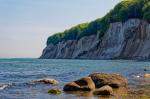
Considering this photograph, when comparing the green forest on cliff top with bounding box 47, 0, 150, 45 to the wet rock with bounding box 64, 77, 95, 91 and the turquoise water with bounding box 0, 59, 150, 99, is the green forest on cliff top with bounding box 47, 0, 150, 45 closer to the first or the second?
the turquoise water with bounding box 0, 59, 150, 99

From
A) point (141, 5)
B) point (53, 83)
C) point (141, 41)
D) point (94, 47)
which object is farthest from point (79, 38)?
point (53, 83)

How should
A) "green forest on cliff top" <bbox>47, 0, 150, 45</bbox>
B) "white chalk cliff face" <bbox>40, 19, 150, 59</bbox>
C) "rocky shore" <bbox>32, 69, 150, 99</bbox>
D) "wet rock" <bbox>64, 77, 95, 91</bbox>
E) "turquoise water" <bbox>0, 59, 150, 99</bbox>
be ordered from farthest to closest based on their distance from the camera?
1. "green forest on cliff top" <bbox>47, 0, 150, 45</bbox>
2. "white chalk cliff face" <bbox>40, 19, 150, 59</bbox>
3. "wet rock" <bbox>64, 77, 95, 91</bbox>
4. "turquoise water" <bbox>0, 59, 150, 99</bbox>
5. "rocky shore" <bbox>32, 69, 150, 99</bbox>

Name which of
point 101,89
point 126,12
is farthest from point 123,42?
point 101,89

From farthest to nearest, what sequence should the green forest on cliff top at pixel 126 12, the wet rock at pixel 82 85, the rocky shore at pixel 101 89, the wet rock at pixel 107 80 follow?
the green forest on cliff top at pixel 126 12 → the wet rock at pixel 107 80 → the wet rock at pixel 82 85 → the rocky shore at pixel 101 89

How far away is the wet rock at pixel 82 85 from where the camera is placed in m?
32.4

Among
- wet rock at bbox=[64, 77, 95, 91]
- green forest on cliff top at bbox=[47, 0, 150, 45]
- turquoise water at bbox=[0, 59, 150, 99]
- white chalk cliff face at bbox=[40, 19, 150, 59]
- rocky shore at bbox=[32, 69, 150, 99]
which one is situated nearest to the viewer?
rocky shore at bbox=[32, 69, 150, 99]

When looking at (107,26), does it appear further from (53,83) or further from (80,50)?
(53,83)

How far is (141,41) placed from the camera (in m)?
128

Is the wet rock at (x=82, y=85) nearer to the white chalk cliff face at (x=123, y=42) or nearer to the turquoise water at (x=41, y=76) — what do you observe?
the turquoise water at (x=41, y=76)

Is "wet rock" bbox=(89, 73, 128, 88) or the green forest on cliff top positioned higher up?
the green forest on cliff top

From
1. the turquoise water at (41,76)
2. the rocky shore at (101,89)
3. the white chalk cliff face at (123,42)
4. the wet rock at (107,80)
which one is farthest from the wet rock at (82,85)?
the white chalk cliff face at (123,42)

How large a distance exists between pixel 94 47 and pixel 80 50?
2027 centimetres

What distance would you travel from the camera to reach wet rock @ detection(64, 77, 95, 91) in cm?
3241

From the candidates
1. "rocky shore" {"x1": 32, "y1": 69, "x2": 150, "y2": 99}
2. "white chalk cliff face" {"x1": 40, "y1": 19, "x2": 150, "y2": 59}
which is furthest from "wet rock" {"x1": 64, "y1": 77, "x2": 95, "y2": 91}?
"white chalk cliff face" {"x1": 40, "y1": 19, "x2": 150, "y2": 59}
